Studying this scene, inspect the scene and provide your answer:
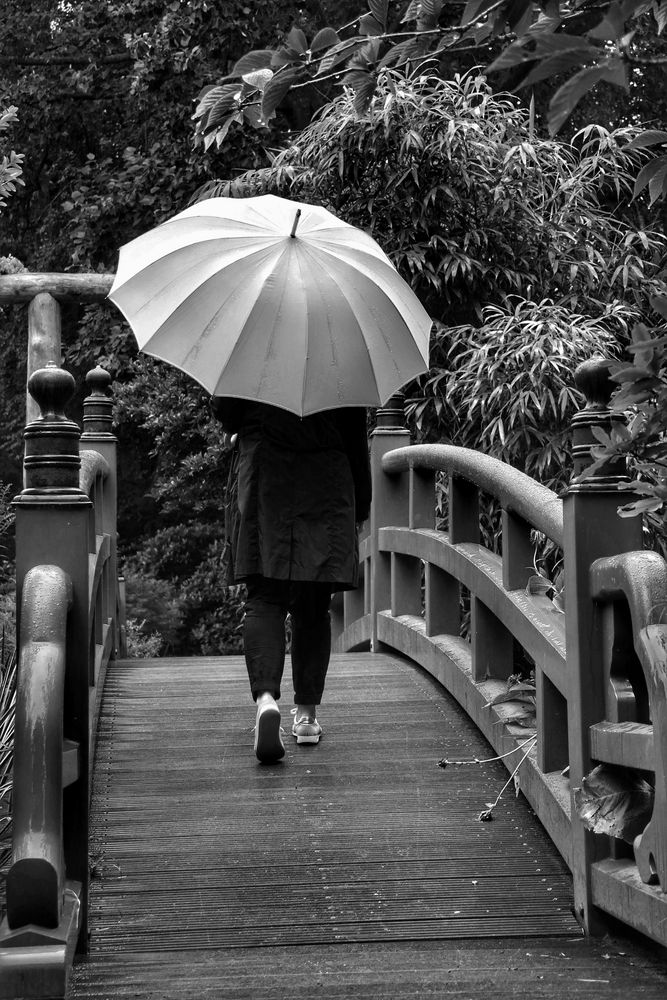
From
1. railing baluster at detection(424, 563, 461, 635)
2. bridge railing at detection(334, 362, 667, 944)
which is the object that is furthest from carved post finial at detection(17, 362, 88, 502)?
railing baluster at detection(424, 563, 461, 635)

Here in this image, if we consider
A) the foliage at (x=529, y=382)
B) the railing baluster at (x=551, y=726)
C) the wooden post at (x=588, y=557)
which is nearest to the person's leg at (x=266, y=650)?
the railing baluster at (x=551, y=726)

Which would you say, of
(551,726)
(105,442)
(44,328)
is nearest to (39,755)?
(551,726)

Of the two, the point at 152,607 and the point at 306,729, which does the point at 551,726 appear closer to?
the point at 306,729

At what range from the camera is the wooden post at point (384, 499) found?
6.29m

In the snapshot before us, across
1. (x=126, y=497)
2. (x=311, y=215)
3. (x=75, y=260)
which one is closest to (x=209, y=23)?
(x=75, y=260)

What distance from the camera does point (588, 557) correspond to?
9.59 ft

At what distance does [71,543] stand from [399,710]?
7.13 ft

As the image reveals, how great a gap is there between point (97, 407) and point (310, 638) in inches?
97.9

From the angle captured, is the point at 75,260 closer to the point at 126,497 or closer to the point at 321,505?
the point at 126,497

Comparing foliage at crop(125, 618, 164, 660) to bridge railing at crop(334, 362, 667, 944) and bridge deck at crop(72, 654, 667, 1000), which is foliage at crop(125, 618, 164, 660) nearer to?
bridge railing at crop(334, 362, 667, 944)

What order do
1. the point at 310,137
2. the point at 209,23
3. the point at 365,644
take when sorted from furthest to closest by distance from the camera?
the point at 209,23 < the point at 310,137 < the point at 365,644

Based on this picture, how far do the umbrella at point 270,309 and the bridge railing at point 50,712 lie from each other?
96 cm

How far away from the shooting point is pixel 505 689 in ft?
13.5

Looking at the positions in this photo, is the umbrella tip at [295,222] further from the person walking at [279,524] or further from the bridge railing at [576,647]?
the bridge railing at [576,647]
